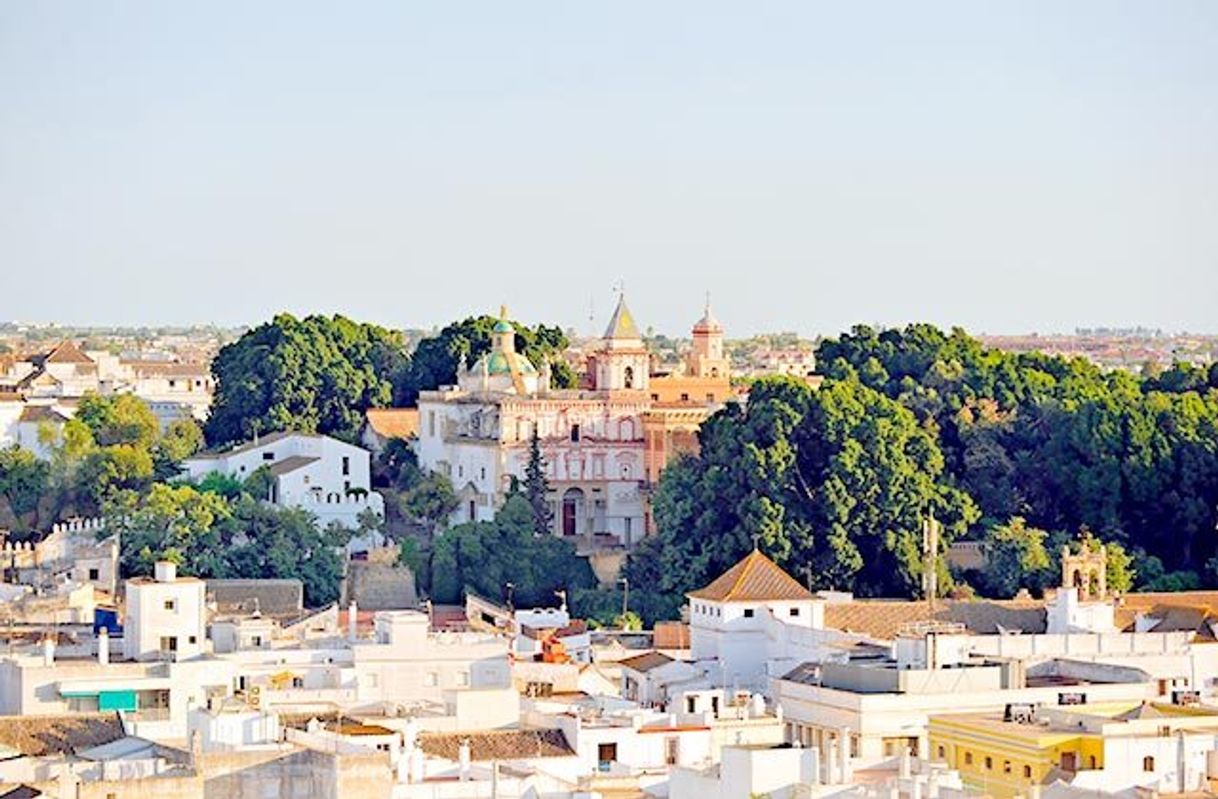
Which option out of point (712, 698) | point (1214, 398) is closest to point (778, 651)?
point (712, 698)

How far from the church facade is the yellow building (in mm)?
28067

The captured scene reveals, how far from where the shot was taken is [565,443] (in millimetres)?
63375

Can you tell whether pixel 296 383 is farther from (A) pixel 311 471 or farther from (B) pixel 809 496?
(B) pixel 809 496

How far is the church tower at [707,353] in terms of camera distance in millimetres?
71062

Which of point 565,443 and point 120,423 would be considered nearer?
point 565,443

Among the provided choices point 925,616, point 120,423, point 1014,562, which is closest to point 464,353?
point 120,423

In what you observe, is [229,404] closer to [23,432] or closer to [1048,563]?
[23,432]

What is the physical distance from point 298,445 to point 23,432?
30.1 feet

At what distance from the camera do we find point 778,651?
43.4 meters

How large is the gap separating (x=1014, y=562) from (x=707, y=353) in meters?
17.3

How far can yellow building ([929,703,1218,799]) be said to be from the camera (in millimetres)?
30641

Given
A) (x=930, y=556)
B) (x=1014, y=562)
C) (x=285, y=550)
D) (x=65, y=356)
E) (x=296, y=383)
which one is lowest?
(x=1014, y=562)

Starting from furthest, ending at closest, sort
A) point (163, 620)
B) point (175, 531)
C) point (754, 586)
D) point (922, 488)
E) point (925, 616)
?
point (175, 531), point (922, 488), point (925, 616), point (754, 586), point (163, 620)

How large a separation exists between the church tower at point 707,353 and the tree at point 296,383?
5287mm
